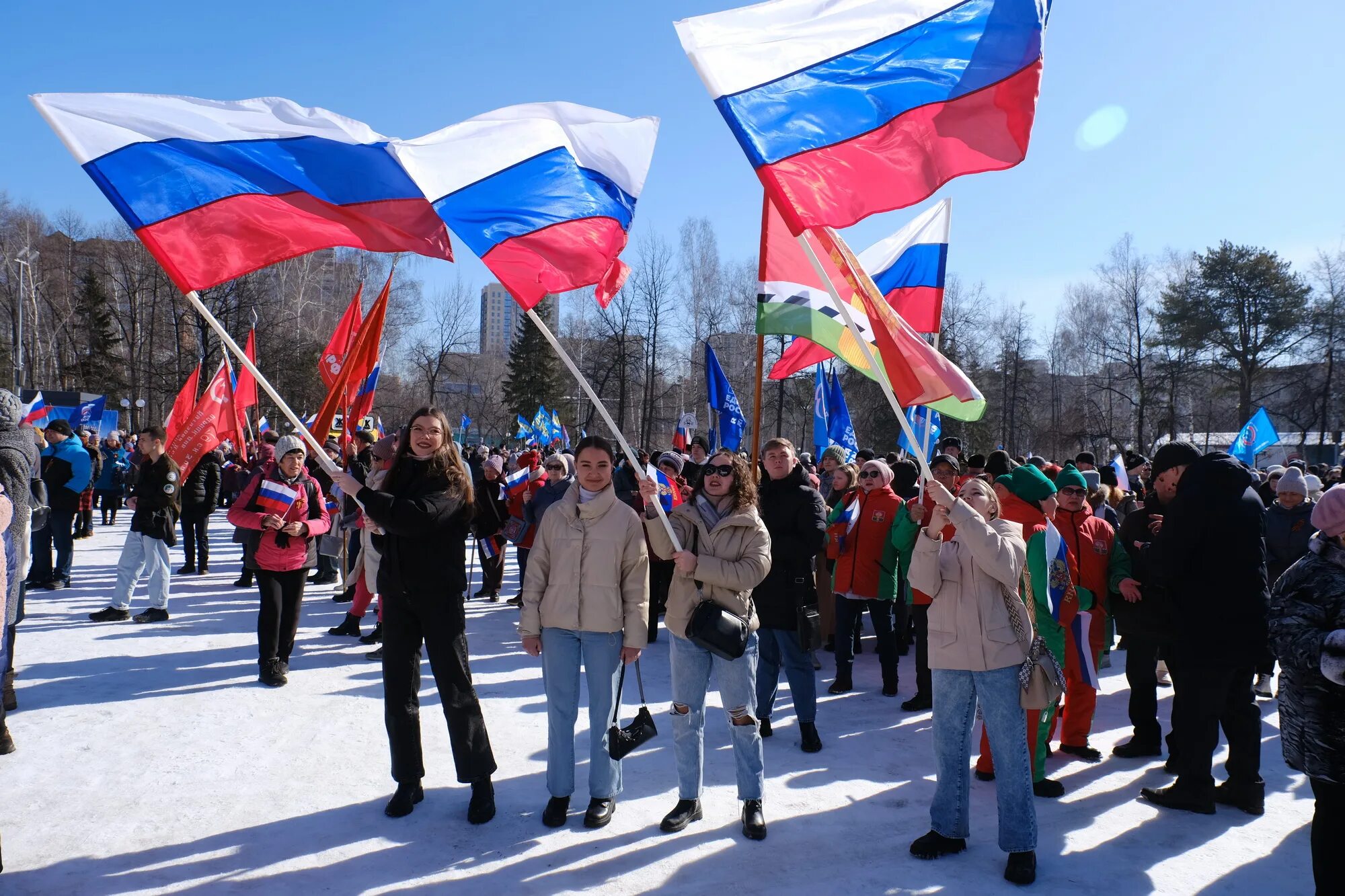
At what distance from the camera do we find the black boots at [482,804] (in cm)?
438

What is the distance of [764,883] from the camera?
3.85 metres

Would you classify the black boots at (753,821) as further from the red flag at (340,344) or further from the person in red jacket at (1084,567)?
the red flag at (340,344)

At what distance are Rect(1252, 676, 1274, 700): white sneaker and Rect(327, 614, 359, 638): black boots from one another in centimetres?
856

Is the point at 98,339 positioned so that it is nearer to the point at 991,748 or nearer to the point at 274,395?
the point at 274,395

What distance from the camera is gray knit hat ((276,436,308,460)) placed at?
7.18m

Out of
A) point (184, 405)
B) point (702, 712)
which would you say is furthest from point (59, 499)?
point (702, 712)

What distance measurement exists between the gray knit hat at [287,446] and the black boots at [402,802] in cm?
363

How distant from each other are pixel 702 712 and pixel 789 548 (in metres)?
1.56

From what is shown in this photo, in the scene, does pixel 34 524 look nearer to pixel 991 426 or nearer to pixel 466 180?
pixel 466 180

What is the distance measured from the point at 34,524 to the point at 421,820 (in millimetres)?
3530

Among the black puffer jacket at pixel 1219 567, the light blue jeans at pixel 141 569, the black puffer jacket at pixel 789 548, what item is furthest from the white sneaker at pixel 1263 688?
the light blue jeans at pixel 141 569

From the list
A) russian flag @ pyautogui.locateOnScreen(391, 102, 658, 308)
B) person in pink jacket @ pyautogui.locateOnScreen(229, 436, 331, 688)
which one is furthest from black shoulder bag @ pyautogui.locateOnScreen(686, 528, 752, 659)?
person in pink jacket @ pyautogui.locateOnScreen(229, 436, 331, 688)

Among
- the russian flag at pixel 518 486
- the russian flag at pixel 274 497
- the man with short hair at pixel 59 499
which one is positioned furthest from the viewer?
the man with short hair at pixel 59 499

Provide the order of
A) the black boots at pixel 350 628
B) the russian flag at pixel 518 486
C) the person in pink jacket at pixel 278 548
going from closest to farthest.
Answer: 1. the person in pink jacket at pixel 278 548
2. the black boots at pixel 350 628
3. the russian flag at pixel 518 486
